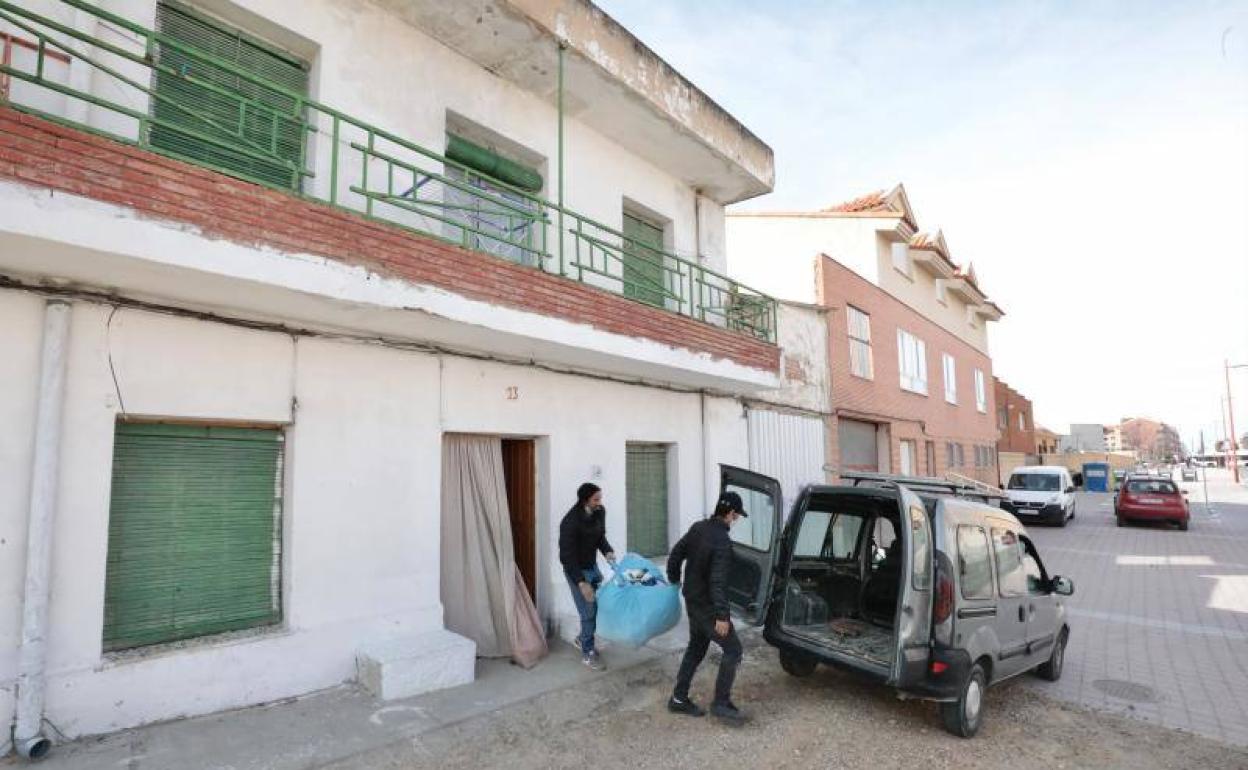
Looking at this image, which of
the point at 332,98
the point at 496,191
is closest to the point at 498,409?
the point at 496,191

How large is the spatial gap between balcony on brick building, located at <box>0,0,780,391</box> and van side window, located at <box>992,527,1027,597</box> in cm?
388

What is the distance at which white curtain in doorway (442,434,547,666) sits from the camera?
21.7ft

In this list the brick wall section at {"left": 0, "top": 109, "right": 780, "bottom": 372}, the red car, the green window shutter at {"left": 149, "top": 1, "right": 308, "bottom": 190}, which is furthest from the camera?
the red car

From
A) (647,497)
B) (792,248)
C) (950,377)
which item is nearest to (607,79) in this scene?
(647,497)

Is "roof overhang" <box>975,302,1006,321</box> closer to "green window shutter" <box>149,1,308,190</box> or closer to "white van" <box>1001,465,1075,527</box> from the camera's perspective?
"white van" <box>1001,465,1075,527</box>

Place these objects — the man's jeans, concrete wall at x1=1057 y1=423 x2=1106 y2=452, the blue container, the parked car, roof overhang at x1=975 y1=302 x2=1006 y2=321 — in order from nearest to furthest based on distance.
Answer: the parked car, the man's jeans, roof overhang at x1=975 y1=302 x2=1006 y2=321, the blue container, concrete wall at x1=1057 y1=423 x2=1106 y2=452

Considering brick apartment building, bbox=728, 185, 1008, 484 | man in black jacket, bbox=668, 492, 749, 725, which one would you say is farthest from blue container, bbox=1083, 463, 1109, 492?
man in black jacket, bbox=668, 492, 749, 725

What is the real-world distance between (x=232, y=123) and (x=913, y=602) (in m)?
6.59

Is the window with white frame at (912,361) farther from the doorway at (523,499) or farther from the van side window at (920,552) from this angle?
the van side window at (920,552)

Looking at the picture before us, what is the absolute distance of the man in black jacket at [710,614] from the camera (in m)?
5.02

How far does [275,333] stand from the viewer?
213 inches

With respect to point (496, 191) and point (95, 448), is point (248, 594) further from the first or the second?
point (496, 191)

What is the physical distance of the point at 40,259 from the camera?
4.03 meters

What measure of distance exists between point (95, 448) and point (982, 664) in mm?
6464
